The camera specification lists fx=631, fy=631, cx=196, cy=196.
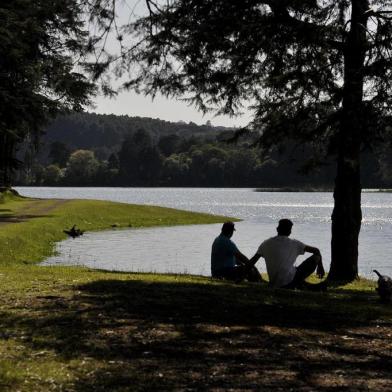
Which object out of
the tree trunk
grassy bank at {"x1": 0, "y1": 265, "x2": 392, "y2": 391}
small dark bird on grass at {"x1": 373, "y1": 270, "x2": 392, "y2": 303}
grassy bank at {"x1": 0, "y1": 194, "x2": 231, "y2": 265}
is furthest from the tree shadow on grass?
grassy bank at {"x1": 0, "y1": 194, "x2": 231, "y2": 265}

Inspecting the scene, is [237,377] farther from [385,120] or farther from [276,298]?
[385,120]

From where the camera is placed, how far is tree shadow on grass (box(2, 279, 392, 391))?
22.3ft

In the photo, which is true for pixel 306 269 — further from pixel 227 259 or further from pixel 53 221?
pixel 53 221

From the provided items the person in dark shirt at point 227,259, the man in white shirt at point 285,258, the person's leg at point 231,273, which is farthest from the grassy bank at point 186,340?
the person's leg at point 231,273

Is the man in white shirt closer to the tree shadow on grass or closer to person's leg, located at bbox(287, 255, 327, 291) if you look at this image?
person's leg, located at bbox(287, 255, 327, 291)

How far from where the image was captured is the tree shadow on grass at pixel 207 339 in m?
6.80

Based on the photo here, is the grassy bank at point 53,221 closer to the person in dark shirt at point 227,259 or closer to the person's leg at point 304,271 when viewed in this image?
the person in dark shirt at point 227,259

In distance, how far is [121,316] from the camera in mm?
9500

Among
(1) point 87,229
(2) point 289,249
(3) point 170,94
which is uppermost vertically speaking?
(3) point 170,94

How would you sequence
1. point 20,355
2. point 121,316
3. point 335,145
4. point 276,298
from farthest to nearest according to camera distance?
point 335,145, point 276,298, point 121,316, point 20,355

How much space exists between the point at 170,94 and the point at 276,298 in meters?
8.39

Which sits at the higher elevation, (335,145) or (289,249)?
(335,145)

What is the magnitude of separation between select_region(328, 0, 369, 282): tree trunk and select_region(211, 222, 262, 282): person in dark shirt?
4.21 metres

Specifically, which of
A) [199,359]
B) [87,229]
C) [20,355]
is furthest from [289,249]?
[87,229]
